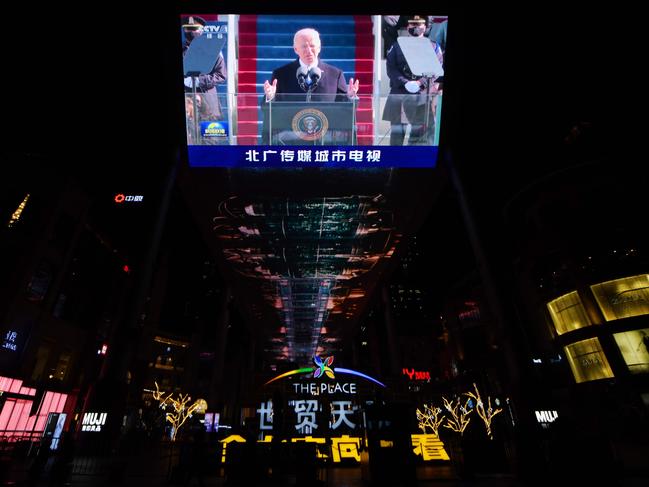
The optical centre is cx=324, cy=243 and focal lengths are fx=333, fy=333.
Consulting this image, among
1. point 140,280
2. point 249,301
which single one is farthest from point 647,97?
point 249,301

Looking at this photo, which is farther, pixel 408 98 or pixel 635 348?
pixel 635 348

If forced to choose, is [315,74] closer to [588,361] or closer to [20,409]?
[20,409]

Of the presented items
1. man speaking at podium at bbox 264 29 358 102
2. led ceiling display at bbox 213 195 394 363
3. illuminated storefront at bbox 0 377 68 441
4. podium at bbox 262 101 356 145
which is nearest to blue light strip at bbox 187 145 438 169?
podium at bbox 262 101 356 145

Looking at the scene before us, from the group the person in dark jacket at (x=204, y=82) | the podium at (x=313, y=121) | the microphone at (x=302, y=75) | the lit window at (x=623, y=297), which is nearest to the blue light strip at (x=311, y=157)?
the podium at (x=313, y=121)

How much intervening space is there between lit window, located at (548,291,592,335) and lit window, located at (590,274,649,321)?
4.28ft

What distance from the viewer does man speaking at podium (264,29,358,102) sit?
1138 centimetres

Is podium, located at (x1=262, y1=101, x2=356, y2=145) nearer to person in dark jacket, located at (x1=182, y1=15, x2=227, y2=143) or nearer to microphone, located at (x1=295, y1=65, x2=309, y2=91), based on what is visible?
microphone, located at (x1=295, y1=65, x2=309, y2=91)

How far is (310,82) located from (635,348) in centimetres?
2651

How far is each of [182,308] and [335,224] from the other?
119 feet

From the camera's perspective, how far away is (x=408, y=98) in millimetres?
11555

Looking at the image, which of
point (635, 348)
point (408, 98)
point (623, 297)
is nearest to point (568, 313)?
point (623, 297)

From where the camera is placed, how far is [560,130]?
21.5m

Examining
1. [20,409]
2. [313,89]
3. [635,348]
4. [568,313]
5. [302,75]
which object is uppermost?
[302,75]

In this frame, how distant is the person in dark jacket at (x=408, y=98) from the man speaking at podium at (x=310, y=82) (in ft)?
Answer: 4.43
